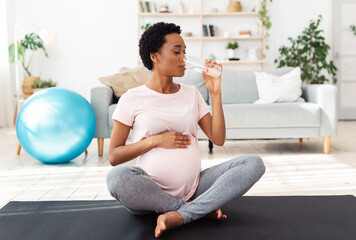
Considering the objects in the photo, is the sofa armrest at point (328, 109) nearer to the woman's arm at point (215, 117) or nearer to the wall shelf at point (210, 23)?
the woman's arm at point (215, 117)

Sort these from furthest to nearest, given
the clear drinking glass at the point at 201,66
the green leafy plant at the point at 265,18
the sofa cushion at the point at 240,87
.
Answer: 1. the green leafy plant at the point at 265,18
2. the sofa cushion at the point at 240,87
3. the clear drinking glass at the point at 201,66

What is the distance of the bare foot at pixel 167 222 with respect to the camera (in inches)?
58.6

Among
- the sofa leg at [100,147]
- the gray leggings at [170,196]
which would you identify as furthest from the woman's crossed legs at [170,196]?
the sofa leg at [100,147]

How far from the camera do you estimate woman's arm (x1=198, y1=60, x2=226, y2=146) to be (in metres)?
1.69

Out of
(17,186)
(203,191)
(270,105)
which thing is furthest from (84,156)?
(203,191)

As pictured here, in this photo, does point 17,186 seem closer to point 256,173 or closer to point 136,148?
point 136,148

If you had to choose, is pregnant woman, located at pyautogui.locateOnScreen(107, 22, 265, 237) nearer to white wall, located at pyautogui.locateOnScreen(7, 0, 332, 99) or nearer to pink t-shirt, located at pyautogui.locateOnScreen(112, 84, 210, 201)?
pink t-shirt, located at pyautogui.locateOnScreen(112, 84, 210, 201)

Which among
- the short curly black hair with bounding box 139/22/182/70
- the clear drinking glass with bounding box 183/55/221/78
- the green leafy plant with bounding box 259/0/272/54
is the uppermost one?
the green leafy plant with bounding box 259/0/272/54

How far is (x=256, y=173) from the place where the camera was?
5.32ft

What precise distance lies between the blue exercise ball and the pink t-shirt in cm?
141

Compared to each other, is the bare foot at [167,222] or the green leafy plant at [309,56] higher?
the green leafy plant at [309,56]

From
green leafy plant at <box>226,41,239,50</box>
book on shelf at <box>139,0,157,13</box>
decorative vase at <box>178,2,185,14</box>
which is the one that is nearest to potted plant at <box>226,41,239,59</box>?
green leafy plant at <box>226,41,239,50</box>

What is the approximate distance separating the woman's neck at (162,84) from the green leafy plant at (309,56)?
4734 millimetres

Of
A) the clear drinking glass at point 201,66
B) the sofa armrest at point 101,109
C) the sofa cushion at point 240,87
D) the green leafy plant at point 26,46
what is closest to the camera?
the clear drinking glass at point 201,66
